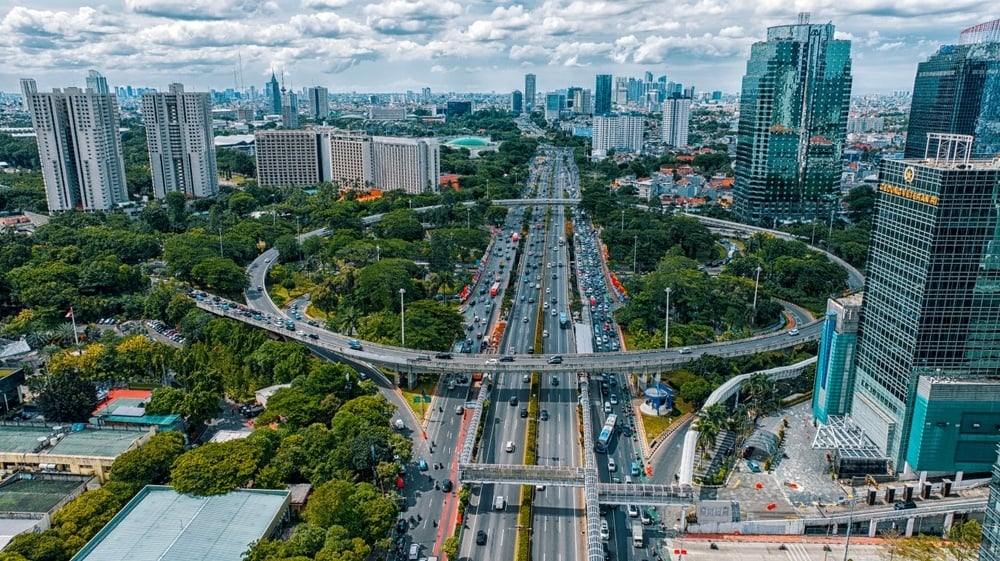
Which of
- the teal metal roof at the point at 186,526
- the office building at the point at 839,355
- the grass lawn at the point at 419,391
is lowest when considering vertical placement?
the grass lawn at the point at 419,391

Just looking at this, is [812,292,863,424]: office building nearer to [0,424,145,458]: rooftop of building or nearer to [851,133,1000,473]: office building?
[851,133,1000,473]: office building

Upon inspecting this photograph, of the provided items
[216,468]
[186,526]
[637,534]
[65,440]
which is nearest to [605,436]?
[637,534]

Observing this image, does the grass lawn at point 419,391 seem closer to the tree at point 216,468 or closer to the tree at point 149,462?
the tree at point 216,468

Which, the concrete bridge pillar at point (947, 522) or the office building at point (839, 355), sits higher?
the office building at point (839, 355)

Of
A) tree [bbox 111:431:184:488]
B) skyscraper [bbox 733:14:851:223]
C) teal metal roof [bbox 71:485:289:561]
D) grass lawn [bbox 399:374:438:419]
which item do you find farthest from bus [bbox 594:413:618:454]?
skyscraper [bbox 733:14:851:223]

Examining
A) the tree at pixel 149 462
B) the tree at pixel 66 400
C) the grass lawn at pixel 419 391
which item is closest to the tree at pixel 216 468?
the tree at pixel 149 462

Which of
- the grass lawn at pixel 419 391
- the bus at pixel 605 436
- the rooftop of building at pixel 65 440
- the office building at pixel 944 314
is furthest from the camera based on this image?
the grass lawn at pixel 419 391

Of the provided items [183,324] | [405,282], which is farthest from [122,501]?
[405,282]

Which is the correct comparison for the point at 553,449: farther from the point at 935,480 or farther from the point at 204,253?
the point at 204,253
